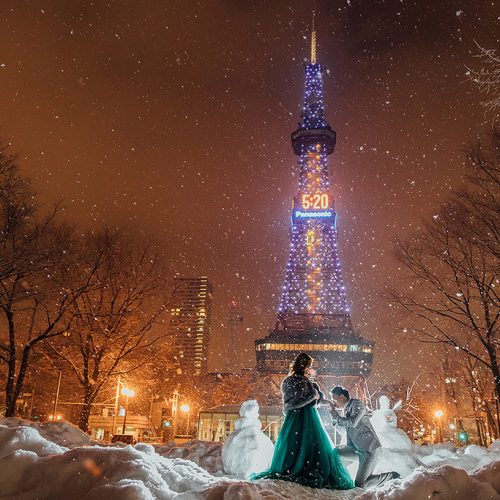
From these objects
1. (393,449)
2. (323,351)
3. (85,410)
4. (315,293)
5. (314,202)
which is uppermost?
(314,202)

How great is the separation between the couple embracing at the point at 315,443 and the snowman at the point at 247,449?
939 mm

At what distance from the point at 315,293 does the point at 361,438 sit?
227 feet

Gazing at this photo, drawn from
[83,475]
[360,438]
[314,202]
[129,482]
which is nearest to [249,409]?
[360,438]

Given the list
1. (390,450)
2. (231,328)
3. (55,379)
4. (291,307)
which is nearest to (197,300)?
(231,328)

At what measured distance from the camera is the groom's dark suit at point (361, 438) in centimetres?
661

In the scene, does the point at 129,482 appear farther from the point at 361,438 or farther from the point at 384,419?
the point at 384,419

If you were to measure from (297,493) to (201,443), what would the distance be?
466cm

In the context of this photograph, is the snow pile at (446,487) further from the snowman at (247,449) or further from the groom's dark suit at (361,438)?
the snowman at (247,449)

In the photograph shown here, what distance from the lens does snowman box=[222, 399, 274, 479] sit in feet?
24.7

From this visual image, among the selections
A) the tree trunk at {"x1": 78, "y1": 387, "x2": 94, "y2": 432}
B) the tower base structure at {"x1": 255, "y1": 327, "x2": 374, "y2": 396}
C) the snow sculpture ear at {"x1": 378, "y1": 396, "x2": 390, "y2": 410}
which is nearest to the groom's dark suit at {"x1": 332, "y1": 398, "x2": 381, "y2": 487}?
the snow sculpture ear at {"x1": 378, "y1": 396, "x2": 390, "y2": 410}

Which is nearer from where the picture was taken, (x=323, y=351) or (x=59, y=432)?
(x=59, y=432)

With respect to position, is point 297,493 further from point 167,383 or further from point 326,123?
point 326,123

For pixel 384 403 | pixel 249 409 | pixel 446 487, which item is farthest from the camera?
pixel 384 403

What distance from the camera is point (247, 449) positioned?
25.1ft
